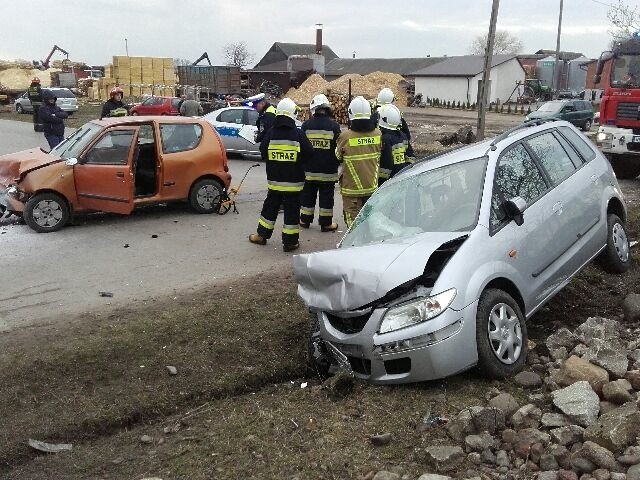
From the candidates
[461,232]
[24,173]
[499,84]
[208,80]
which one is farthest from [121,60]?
[461,232]

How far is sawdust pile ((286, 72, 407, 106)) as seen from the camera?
40.0 meters

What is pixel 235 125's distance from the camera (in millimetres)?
17500

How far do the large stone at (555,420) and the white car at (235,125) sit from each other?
14376 mm

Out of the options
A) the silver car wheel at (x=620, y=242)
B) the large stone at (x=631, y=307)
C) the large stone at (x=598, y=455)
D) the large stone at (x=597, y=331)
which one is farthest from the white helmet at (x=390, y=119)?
the large stone at (x=598, y=455)

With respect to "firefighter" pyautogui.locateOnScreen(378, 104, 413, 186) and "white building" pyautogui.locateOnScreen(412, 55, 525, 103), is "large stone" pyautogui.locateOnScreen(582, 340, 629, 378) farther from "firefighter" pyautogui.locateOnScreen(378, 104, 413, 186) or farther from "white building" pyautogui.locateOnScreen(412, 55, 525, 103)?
"white building" pyautogui.locateOnScreen(412, 55, 525, 103)

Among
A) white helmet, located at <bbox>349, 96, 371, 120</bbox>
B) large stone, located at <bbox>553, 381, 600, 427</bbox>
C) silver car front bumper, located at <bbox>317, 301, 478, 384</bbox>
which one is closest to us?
large stone, located at <bbox>553, 381, 600, 427</bbox>

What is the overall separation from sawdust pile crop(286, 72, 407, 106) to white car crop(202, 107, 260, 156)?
68.3ft

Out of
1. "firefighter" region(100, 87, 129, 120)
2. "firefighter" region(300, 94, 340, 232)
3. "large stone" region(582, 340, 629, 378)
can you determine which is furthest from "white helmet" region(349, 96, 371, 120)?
"firefighter" region(100, 87, 129, 120)

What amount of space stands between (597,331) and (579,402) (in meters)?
1.16

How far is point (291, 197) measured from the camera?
8.26 meters

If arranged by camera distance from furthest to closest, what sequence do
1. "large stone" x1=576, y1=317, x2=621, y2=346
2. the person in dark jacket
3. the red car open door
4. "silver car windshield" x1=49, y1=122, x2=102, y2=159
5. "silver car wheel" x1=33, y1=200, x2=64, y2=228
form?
the person in dark jacket, "silver car windshield" x1=49, y1=122, x2=102, y2=159, the red car open door, "silver car wheel" x1=33, y1=200, x2=64, y2=228, "large stone" x1=576, y1=317, x2=621, y2=346

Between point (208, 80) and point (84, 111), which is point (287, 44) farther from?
point (84, 111)

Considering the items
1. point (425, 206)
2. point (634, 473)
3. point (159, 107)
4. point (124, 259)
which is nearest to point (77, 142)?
point (124, 259)

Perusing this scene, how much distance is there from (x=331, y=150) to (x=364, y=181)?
34.4 inches
